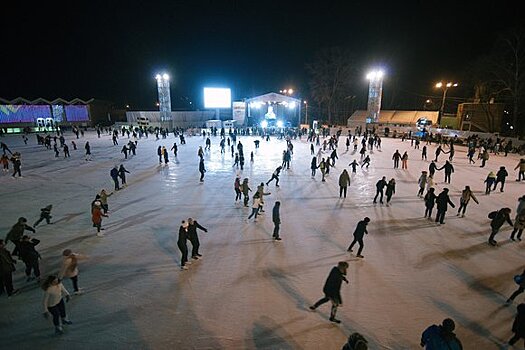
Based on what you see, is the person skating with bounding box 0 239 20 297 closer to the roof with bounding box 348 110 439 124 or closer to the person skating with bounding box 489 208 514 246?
the person skating with bounding box 489 208 514 246

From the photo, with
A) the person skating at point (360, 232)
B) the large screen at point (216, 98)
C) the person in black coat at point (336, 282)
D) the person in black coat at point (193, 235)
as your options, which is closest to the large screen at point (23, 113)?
the large screen at point (216, 98)

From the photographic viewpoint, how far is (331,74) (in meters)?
50.1

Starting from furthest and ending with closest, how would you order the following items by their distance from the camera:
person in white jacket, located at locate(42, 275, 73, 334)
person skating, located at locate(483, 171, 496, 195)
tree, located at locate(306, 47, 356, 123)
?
1. tree, located at locate(306, 47, 356, 123)
2. person skating, located at locate(483, 171, 496, 195)
3. person in white jacket, located at locate(42, 275, 73, 334)

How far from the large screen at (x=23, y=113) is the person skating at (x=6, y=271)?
46.9 m

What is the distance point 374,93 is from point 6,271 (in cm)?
3735

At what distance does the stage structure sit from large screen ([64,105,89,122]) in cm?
2556

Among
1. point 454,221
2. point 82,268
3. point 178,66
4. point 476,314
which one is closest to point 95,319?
point 82,268

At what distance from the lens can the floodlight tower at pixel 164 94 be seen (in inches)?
1553

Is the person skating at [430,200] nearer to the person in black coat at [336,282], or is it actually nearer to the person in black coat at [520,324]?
the person in black coat at [520,324]

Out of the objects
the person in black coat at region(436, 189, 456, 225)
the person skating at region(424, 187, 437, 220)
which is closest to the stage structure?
the person skating at region(424, 187, 437, 220)

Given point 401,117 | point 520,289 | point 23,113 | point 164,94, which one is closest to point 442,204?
point 520,289

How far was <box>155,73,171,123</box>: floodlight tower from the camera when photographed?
39.4 meters

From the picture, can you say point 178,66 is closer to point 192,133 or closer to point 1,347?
point 192,133

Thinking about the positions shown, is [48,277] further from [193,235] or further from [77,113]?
[77,113]
